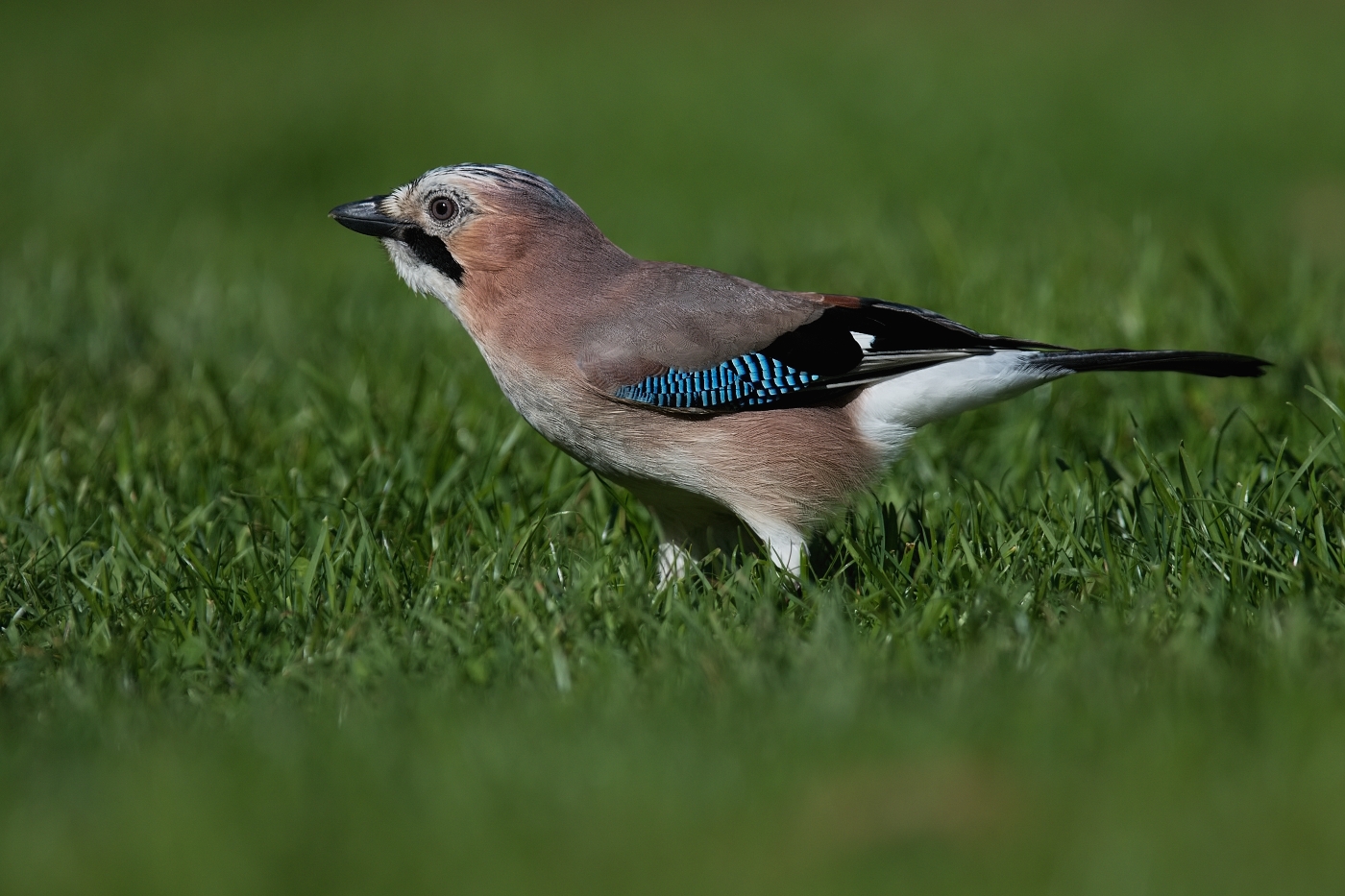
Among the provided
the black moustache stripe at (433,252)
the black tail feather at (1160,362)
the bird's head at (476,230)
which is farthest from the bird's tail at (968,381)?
the black moustache stripe at (433,252)

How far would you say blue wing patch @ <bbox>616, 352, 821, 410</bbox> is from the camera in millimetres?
4391

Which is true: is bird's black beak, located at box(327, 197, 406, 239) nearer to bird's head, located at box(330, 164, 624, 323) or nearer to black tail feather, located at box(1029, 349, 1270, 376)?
bird's head, located at box(330, 164, 624, 323)

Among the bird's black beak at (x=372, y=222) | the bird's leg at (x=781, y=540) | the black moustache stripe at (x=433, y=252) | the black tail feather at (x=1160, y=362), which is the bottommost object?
the bird's leg at (x=781, y=540)

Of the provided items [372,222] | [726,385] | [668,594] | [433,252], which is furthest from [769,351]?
[372,222]

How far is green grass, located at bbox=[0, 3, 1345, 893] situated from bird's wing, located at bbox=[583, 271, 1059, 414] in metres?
0.44

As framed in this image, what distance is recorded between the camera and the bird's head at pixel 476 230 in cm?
463

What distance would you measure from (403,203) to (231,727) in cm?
186

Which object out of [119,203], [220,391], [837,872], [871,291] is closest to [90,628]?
[220,391]

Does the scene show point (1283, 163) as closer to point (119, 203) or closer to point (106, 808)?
point (119, 203)

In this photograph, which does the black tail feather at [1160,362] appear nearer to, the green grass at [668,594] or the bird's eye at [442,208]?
the green grass at [668,594]

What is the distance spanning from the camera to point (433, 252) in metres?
4.69

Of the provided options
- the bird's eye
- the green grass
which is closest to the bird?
the bird's eye

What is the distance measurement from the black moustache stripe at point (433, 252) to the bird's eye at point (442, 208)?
6 centimetres

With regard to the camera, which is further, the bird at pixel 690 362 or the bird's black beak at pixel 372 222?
the bird's black beak at pixel 372 222
